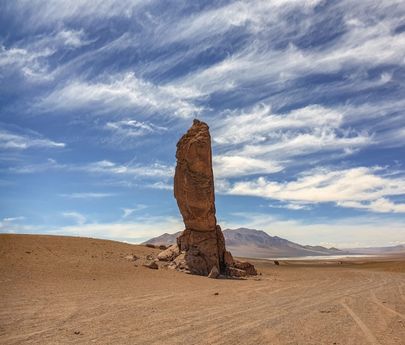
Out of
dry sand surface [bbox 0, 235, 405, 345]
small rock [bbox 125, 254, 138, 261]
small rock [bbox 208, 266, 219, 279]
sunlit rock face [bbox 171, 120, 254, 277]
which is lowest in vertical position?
dry sand surface [bbox 0, 235, 405, 345]

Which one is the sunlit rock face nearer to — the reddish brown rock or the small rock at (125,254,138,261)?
the reddish brown rock

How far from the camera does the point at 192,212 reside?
28609 millimetres

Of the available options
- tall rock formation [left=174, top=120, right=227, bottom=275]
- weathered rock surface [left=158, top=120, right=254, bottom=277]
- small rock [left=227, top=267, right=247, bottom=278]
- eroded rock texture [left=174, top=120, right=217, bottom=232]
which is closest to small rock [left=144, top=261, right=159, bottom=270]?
weathered rock surface [left=158, top=120, right=254, bottom=277]

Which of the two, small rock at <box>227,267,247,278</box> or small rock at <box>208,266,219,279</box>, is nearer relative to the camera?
small rock at <box>208,266,219,279</box>

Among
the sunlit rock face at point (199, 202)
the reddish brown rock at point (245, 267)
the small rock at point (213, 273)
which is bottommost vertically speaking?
the small rock at point (213, 273)

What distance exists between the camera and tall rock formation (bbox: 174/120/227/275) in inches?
1116

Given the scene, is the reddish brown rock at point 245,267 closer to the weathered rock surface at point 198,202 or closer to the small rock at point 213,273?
the weathered rock surface at point 198,202

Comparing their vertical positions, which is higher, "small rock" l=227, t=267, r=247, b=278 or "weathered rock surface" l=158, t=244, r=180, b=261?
"weathered rock surface" l=158, t=244, r=180, b=261

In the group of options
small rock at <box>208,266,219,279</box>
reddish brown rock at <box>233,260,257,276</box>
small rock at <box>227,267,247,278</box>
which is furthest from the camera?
reddish brown rock at <box>233,260,257,276</box>

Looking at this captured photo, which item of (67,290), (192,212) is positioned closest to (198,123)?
(192,212)

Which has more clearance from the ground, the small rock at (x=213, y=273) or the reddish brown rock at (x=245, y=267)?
the reddish brown rock at (x=245, y=267)

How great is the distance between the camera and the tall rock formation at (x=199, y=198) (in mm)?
28344

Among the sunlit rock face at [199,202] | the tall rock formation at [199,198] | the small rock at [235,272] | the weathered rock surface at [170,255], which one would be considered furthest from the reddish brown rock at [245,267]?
the weathered rock surface at [170,255]

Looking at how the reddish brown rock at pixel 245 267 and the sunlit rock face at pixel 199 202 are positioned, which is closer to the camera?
the sunlit rock face at pixel 199 202
